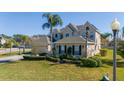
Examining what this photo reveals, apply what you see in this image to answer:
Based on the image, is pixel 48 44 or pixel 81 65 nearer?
pixel 81 65

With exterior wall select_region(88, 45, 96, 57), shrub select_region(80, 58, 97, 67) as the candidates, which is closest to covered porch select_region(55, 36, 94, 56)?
exterior wall select_region(88, 45, 96, 57)

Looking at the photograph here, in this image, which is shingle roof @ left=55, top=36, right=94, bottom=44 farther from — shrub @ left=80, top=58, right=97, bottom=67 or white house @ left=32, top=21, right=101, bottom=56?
shrub @ left=80, top=58, right=97, bottom=67

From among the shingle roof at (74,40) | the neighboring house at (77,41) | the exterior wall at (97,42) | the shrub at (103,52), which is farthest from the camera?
the shingle roof at (74,40)

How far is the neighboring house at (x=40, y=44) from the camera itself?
18.0 meters

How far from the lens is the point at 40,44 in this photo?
19.2 m

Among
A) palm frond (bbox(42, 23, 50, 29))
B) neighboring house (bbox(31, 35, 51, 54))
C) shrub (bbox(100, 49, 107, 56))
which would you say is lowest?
shrub (bbox(100, 49, 107, 56))

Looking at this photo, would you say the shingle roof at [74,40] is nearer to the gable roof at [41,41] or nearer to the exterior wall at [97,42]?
the exterior wall at [97,42]

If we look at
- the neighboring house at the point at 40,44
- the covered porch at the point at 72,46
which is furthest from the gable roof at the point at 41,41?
the covered porch at the point at 72,46

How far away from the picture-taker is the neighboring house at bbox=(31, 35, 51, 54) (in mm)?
18038
